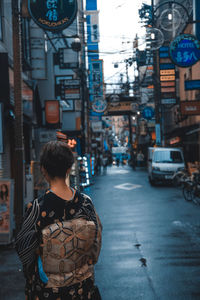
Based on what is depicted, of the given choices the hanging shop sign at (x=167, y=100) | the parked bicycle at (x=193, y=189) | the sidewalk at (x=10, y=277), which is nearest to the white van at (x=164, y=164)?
the hanging shop sign at (x=167, y=100)

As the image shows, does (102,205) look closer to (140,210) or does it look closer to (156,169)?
(140,210)

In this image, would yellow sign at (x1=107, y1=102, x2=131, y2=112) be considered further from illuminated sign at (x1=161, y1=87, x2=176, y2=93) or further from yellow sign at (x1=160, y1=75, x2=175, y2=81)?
yellow sign at (x1=160, y1=75, x2=175, y2=81)

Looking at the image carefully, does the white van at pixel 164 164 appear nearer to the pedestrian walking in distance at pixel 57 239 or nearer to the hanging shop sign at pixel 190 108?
the hanging shop sign at pixel 190 108

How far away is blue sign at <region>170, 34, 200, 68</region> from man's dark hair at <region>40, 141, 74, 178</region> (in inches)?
496

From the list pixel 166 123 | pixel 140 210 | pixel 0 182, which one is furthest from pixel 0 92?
pixel 166 123

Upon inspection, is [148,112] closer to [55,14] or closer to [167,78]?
[167,78]

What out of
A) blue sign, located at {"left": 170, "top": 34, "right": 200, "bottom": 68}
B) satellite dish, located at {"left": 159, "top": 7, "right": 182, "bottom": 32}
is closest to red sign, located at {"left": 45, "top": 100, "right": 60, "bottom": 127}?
satellite dish, located at {"left": 159, "top": 7, "right": 182, "bottom": 32}

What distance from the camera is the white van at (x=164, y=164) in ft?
71.8

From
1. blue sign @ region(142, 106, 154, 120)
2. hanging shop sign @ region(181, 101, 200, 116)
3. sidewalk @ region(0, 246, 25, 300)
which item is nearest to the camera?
sidewalk @ region(0, 246, 25, 300)

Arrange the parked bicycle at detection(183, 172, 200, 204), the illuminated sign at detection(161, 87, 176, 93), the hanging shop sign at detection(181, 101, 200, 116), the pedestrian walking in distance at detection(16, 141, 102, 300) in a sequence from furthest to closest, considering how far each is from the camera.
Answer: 1. the illuminated sign at detection(161, 87, 176, 93)
2. the hanging shop sign at detection(181, 101, 200, 116)
3. the parked bicycle at detection(183, 172, 200, 204)
4. the pedestrian walking in distance at detection(16, 141, 102, 300)

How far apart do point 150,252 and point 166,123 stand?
117 ft

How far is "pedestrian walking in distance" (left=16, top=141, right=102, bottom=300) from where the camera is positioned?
94.3 inches

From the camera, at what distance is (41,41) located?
1642 centimetres

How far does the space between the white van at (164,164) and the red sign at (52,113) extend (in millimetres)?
6582
